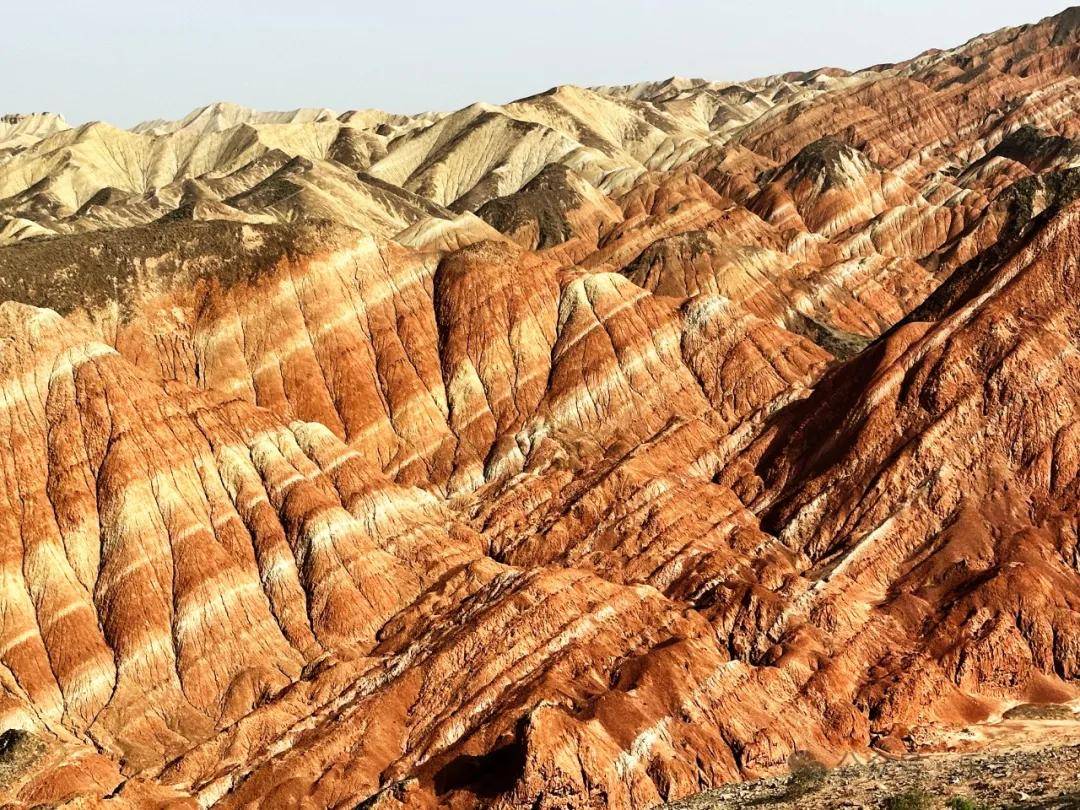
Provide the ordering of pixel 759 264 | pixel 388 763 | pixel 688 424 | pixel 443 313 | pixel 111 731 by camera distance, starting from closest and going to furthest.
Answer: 1. pixel 388 763
2. pixel 111 731
3. pixel 688 424
4. pixel 443 313
5. pixel 759 264

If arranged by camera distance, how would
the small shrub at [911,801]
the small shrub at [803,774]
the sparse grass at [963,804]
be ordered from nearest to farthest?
the sparse grass at [963,804], the small shrub at [911,801], the small shrub at [803,774]

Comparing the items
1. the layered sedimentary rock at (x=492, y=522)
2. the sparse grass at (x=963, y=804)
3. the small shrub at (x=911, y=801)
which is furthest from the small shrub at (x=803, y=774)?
the sparse grass at (x=963, y=804)

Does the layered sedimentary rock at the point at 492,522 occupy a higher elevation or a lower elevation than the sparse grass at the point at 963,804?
lower

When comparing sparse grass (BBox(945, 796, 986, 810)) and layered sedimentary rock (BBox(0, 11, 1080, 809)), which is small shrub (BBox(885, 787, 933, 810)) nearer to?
sparse grass (BBox(945, 796, 986, 810))

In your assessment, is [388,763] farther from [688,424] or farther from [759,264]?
[759,264]

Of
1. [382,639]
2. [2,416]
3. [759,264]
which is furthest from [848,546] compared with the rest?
[759,264]

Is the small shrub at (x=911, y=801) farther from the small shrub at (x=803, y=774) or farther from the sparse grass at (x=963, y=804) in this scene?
the small shrub at (x=803, y=774)

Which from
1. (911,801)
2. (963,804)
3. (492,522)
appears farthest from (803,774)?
(492,522)
